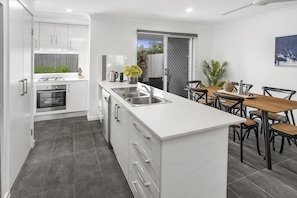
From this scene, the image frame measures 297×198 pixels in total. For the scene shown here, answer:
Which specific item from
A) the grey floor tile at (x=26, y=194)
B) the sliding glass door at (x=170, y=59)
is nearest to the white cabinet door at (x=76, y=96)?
the sliding glass door at (x=170, y=59)

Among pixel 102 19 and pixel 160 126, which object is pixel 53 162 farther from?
pixel 102 19

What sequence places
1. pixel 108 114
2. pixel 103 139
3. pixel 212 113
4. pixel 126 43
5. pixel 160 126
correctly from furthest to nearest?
1. pixel 126 43
2. pixel 103 139
3. pixel 108 114
4. pixel 212 113
5. pixel 160 126

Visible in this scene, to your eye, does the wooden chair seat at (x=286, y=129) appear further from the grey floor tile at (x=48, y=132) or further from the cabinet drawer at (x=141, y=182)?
the grey floor tile at (x=48, y=132)

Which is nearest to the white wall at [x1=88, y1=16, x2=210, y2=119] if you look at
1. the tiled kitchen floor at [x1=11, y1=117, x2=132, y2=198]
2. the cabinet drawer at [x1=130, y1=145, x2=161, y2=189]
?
the tiled kitchen floor at [x1=11, y1=117, x2=132, y2=198]

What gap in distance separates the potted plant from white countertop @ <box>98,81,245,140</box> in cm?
379

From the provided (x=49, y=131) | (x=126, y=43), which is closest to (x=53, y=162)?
(x=49, y=131)

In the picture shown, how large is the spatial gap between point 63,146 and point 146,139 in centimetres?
217

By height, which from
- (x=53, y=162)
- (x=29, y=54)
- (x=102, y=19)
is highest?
(x=102, y=19)

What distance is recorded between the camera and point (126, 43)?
15.8 feet

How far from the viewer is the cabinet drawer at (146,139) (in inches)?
51.2

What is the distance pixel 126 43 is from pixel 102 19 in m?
0.77

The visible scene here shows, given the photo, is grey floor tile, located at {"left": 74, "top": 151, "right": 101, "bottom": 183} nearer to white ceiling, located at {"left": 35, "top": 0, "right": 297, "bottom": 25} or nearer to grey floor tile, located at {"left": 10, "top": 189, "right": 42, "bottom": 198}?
grey floor tile, located at {"left": 10, "top": 189, "right": 42, "bottom": 198}

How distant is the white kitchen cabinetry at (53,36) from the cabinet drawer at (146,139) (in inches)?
149

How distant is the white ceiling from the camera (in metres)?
3.59
